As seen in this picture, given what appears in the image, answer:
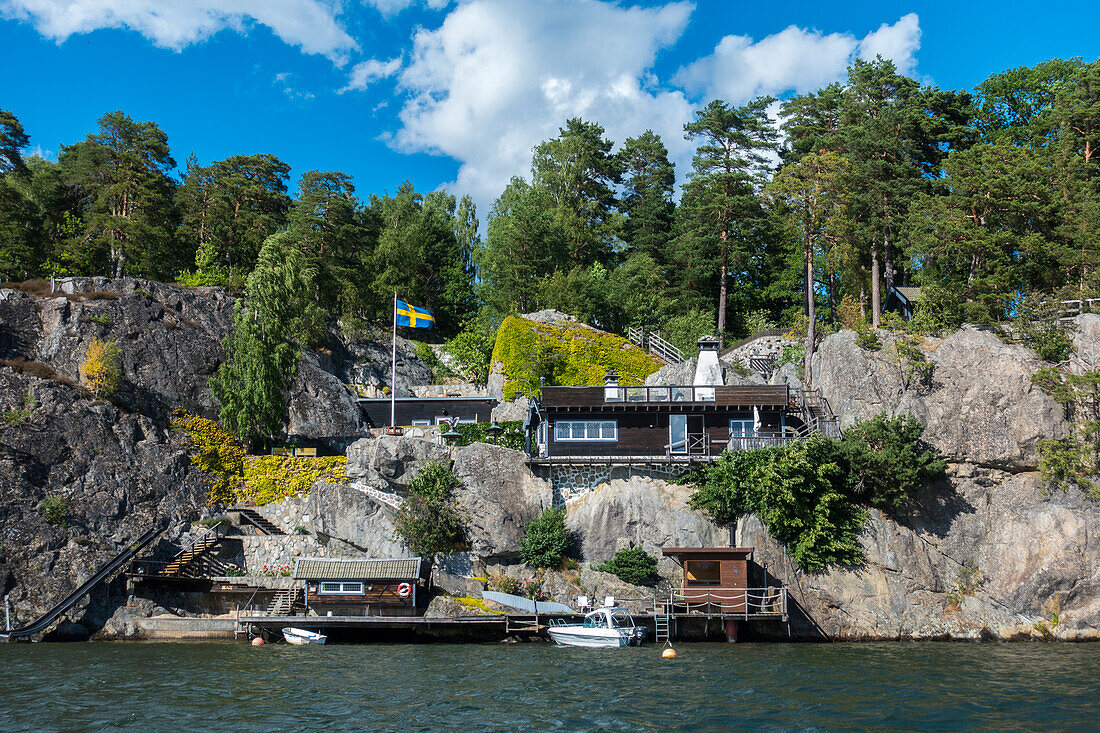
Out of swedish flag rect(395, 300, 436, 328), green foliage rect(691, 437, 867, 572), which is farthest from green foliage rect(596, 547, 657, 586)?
swedish flag rect(395, 300, 436, 328)

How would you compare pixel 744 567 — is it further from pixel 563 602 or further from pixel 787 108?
pixel 787 108

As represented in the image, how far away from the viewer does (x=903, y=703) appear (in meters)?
24.7

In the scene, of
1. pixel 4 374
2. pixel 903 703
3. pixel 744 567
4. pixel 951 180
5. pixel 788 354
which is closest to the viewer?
pixel 903 703

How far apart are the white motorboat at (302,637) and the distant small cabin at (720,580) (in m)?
16.8

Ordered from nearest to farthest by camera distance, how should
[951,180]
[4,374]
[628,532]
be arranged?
[628,532], [4,374], [951,180]

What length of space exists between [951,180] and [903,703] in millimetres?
36219

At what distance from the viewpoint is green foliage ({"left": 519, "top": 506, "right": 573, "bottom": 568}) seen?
42.3 metres

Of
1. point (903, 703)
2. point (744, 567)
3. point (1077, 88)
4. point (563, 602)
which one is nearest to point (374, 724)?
point (903, 703)

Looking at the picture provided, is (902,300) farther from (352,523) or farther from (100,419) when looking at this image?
(100,419)

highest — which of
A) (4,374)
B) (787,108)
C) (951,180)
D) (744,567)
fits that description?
(787,108)

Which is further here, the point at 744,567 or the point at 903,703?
the point at 744,567

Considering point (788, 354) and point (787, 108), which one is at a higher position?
point (787, 108)

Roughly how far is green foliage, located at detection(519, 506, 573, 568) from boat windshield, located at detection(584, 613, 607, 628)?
4646 mm

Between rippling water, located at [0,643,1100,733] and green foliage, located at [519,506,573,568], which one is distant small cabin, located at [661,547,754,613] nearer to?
rippling water, located at [0,643,1100,733]
